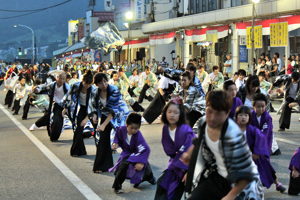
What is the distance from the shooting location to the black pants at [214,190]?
3.97 m

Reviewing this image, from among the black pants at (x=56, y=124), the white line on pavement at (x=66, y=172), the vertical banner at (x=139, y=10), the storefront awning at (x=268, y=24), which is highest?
the vertical banner at (x=139, y=10)

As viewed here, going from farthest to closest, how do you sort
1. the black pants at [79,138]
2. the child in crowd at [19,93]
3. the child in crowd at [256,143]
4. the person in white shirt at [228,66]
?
1. the person in white shirt at [228,66]
2. the child in crowd at [19,93]
3. the black pants at [79,138]
4. the child in crowd at [256,143]

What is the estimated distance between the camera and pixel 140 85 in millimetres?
23000

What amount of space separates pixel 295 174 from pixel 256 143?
941mm

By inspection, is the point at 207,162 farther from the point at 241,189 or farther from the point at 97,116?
the point at 97,116

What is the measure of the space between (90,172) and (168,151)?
293 centimetres

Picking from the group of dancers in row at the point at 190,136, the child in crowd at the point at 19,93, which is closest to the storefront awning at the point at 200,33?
the child in crowd at the point at 19,93

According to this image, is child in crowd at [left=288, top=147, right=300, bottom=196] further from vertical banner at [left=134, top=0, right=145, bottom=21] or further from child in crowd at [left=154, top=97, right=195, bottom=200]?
vertical banner at [left=134, top=0, right=145, bottom=21]

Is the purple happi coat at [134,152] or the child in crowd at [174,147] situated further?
the purple happi coat at [134,152]

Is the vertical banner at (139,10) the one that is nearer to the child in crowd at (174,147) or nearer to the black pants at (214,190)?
the child in crowd at (174,147)

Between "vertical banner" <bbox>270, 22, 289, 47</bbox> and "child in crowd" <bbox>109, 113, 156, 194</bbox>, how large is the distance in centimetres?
1640

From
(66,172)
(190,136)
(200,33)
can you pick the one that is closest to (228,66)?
(200,33)

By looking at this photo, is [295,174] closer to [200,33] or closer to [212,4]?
[200,33]

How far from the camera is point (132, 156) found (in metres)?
7.05
